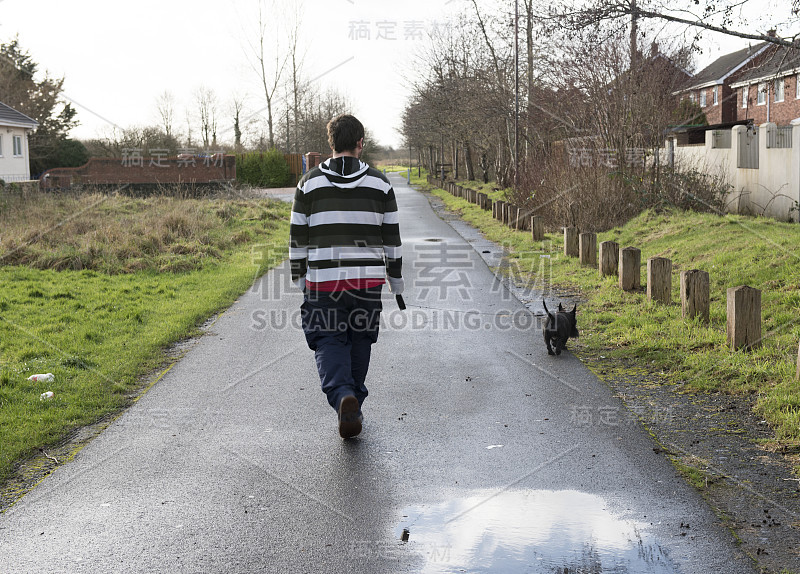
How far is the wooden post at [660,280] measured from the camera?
8812 millimetres

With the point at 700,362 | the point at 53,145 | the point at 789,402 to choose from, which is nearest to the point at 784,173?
the point at 700,362

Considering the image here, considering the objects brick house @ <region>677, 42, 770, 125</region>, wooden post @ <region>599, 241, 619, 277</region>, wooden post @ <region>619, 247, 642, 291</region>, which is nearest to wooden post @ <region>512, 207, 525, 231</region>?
wooden post @ <region>599, 241, 619, 277</region>

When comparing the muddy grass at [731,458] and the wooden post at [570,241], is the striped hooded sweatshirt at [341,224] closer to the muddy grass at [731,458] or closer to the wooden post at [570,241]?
the muddy grass at [731,458]

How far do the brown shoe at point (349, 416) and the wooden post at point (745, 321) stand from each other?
11.7ft

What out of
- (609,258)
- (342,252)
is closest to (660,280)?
(609,258)

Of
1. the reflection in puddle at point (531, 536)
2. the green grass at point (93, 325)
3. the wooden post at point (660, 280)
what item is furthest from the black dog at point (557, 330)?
the green grass at point (93, 325)

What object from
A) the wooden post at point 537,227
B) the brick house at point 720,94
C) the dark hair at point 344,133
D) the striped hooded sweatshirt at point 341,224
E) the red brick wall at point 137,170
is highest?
the brick house at point 720,94

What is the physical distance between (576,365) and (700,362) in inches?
40.5

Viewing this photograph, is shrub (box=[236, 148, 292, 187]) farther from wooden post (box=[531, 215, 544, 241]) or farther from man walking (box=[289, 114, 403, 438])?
man walking (box=[289, 114, 403, 438])

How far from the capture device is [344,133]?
4.95m

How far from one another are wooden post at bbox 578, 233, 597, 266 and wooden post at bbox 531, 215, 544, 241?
4.04 m

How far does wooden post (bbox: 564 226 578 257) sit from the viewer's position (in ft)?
45.8

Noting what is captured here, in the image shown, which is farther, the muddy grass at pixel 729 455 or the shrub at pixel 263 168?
the shrub at pixel 263 168

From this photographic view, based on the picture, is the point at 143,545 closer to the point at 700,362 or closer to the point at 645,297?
the point at 700,362
